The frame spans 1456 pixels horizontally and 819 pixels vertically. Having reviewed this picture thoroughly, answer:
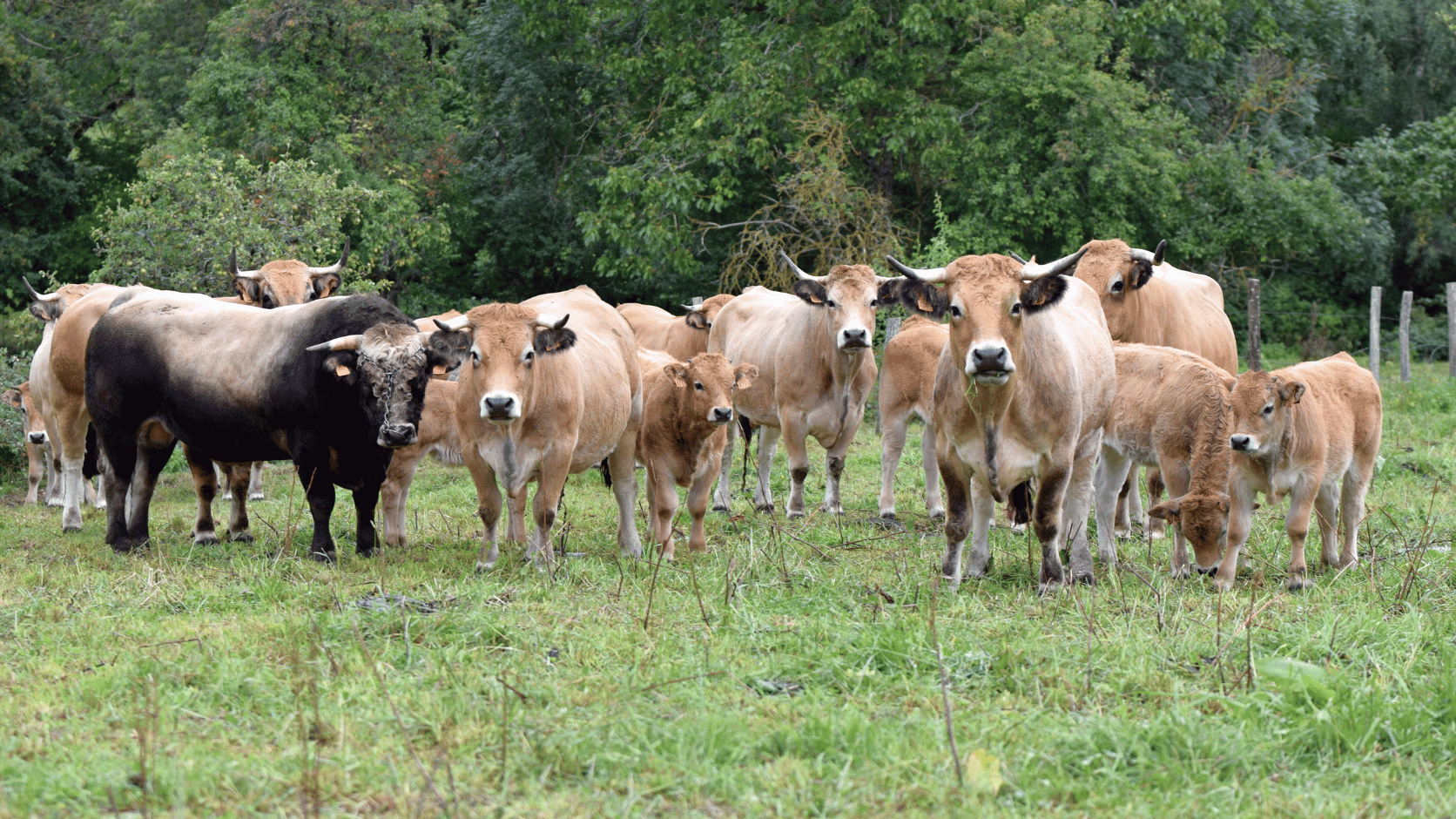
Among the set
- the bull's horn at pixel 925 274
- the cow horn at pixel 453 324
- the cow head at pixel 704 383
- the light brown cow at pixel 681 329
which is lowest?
the light brown cow at pixel 681 329

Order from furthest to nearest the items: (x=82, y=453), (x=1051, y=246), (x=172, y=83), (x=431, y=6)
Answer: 1. (x=172, y=83)
2. (x=431, y=6)
3. (x=1051, y=246)
4. (x=82, y=453)

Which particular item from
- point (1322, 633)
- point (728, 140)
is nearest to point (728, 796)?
point (1322, 633)

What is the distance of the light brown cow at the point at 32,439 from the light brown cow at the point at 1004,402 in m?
10.0

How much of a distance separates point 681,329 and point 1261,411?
7.62 meters

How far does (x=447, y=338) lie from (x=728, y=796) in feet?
15.4

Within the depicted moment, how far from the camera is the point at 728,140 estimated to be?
71.8 feet

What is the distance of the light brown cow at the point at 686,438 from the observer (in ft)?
29.3

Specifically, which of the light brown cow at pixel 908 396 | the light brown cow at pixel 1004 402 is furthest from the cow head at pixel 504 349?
the light brown cow at pixel 908 396

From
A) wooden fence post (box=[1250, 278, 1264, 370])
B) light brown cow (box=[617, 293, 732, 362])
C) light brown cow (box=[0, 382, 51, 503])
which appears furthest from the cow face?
wooden fence post (box=[1250, 278, 1264, 370])

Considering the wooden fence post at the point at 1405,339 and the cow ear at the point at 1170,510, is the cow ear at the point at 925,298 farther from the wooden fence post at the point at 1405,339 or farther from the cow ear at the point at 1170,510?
the wooden fence post at the point at 1405,339

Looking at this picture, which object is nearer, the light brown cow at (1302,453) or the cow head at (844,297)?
the light brown cow at (1302,453)

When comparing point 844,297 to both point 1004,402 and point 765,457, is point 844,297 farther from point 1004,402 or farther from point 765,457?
point 1004,402

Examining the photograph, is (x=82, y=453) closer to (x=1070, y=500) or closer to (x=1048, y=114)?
(x=1070, y=500)

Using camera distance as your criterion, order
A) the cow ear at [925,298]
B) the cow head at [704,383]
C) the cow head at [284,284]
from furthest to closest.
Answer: the cow head at [284,284] < the cow head at [704,383] < the cow ear at [925,298]
